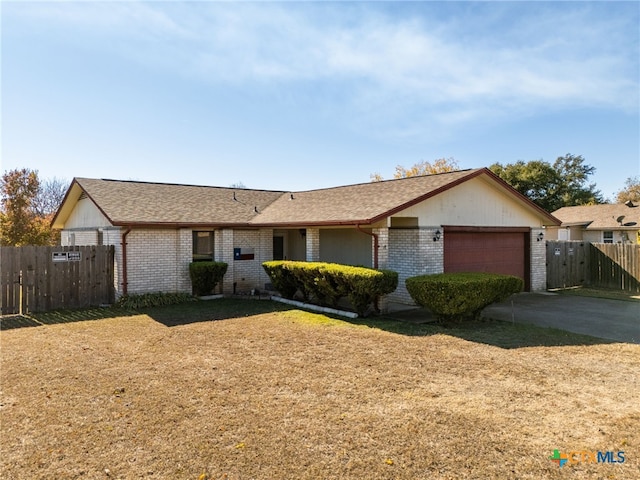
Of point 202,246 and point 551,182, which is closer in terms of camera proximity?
point 202,246

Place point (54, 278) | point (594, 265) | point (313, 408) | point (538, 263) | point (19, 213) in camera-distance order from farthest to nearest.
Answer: point (19, 213), point (594, 265), point (538, 263), point (54, 278), point (313, 408)

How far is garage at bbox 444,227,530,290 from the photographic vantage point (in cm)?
1312

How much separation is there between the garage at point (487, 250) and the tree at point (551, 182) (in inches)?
1163

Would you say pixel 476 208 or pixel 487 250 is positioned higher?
pixel 476 208

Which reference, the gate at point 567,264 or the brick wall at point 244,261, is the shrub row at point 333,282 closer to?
the brick wall at point 244,261

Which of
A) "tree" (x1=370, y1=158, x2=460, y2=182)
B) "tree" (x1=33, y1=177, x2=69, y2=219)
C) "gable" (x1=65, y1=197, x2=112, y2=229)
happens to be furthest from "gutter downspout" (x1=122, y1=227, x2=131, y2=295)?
"tree" (x1=33, y1=177, x2=69, y2=219)

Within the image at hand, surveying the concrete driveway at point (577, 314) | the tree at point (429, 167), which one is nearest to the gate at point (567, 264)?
the concrete driveway at point (577, 314)

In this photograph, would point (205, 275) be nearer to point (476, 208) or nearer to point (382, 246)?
point (382, 246)

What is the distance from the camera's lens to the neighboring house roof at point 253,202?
1212cm

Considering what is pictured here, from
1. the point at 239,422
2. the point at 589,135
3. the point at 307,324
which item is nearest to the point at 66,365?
the point at 239,422

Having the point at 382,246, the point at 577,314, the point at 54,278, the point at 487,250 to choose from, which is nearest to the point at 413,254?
the point at 382,246

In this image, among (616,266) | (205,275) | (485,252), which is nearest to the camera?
(205,275)

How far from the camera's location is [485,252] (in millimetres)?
14047

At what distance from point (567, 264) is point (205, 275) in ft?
46.7
